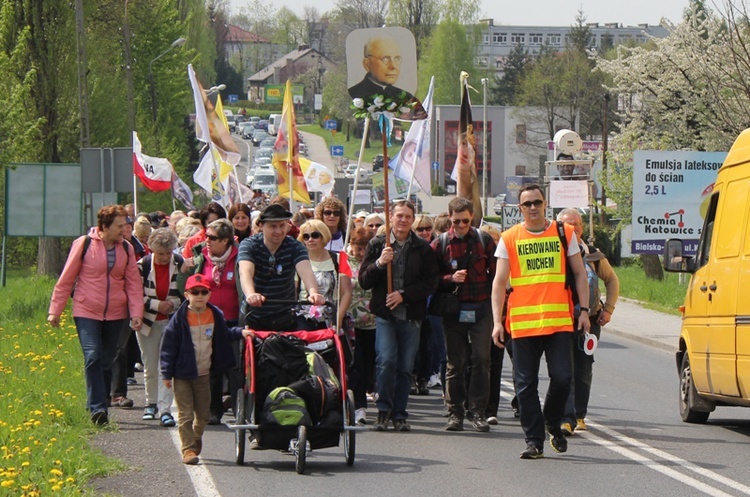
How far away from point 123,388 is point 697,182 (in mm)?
15631

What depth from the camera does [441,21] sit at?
12356cm

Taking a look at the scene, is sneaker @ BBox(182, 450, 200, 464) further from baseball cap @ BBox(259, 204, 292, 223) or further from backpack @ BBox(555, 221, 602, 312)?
backpack @ BBox(555, 221, 602, 312)

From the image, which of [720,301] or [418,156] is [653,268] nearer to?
[418,156]

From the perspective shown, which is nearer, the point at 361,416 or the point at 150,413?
the point at 361,416

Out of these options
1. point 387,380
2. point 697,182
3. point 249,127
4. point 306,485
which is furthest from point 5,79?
point 249,127

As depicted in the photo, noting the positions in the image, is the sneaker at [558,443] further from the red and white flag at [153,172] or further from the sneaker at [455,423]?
the red and white flag at [153,172]

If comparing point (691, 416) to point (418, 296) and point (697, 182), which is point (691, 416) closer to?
point (418, 296)

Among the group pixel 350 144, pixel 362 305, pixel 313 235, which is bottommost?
pixel 362 305

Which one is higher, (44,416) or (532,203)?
(532,203)

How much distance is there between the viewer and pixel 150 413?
1250cm

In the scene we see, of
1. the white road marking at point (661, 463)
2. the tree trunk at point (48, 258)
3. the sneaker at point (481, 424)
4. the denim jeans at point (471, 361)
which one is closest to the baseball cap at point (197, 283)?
the denim jeans at point (471, 361)

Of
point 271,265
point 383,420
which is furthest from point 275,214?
point 383,420

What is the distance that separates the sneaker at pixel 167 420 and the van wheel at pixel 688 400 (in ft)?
15.2

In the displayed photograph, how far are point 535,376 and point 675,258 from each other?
102 inches
